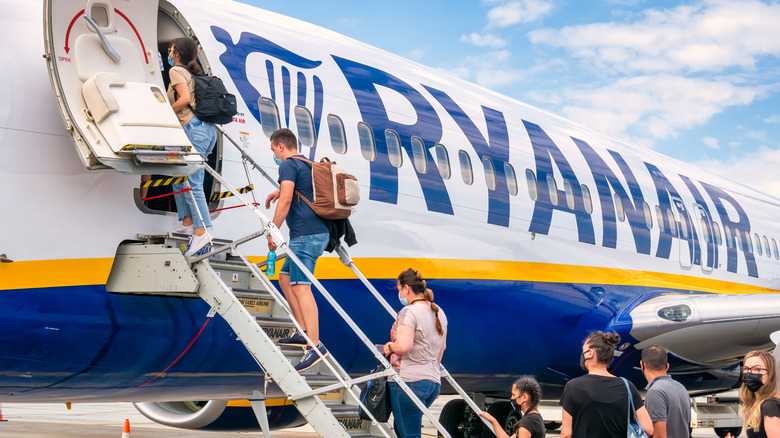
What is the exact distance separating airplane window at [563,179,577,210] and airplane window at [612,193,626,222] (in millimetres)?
1048

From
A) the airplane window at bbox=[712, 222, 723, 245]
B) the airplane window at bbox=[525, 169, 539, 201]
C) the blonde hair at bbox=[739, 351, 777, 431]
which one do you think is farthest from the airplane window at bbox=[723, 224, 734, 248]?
the blonde hair at bbox=[739, 351, 777, 431]

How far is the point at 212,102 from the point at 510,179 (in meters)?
4.25

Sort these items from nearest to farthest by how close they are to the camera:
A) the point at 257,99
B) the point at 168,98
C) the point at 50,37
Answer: the point at 50,37
the point at 168,98
the point at 257,99

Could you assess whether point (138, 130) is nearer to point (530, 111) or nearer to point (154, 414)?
point (154, 414)

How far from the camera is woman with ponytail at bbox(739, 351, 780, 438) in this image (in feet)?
14.7

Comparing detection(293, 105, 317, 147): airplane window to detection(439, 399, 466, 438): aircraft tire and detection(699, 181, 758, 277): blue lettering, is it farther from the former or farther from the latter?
detection(699, 181, 758, 277): blue lettering

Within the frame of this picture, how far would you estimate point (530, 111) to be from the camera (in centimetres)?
1098

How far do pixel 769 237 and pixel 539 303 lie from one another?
330 inches

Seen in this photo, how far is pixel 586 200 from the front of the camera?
421 inches

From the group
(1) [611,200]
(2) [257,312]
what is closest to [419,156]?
(2) [257,312]

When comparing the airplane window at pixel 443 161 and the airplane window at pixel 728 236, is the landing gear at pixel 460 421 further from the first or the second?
the airplane window at pixel 728 236

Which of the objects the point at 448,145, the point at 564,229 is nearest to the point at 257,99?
the point at 448,145

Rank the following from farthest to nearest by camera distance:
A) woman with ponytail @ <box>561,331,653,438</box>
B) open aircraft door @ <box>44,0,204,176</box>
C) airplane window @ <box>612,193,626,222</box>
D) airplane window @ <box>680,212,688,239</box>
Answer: airplane window @ <box>680,212,688,239</box> < airplane window @ <box>612,193,626,222</box> < open aircraft door @ <box>44,0,204,176</box> < woman with ponytail @ <box>561,331,653,438</box>

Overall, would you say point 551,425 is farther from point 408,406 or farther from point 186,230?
point 186,230
